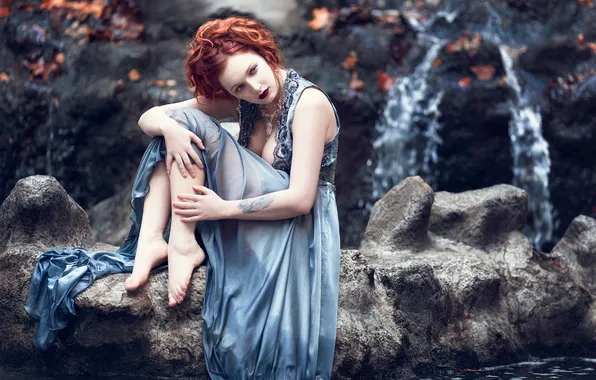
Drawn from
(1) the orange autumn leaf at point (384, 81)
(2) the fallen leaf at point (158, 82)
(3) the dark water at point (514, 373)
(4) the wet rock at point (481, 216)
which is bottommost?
(3) the dark water at point (514, 373)

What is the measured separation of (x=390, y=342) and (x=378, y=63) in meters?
3.70

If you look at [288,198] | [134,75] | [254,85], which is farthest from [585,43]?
[288,198]

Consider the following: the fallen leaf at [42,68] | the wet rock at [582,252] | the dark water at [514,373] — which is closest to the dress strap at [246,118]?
the dark water at [514,373]

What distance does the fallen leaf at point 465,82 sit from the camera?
21.2 feet

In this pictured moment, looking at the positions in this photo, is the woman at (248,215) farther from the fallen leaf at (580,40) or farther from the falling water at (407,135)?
the fallen leaf at (580,40)

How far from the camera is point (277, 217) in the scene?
3.06 meters

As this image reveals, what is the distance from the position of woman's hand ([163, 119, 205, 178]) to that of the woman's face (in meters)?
0.24

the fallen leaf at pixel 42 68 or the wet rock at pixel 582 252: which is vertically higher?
the fallen leaf at pixel 42 68

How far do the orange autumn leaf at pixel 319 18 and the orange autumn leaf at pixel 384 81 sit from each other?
68 centimetres

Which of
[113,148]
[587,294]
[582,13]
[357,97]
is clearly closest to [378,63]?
[357,97]

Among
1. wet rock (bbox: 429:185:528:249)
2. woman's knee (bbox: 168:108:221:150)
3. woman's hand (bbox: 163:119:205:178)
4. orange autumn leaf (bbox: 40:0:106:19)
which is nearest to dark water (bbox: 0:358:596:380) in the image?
wet rock (bbox: 429:185:528:249)

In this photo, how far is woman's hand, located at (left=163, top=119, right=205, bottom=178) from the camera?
121 inches

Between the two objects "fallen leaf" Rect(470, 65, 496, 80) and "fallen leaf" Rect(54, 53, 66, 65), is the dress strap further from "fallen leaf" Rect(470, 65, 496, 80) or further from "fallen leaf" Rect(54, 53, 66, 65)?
"fallen leaf" Rect(54, 53, 66, 65)

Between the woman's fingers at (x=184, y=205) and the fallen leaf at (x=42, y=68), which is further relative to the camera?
the fallen leaf at (x=42, y=68)
